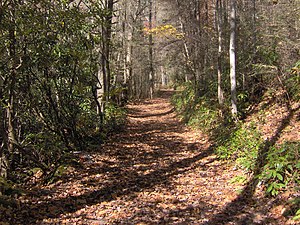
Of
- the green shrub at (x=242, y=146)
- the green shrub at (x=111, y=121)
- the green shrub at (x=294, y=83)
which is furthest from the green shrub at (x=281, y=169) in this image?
the green shrub at (x=111, y=121)

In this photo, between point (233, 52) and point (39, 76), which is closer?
point (39, 76)

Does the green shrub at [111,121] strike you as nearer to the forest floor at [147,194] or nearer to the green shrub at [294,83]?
the forest floor at [147,194]

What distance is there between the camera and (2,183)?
191 inches

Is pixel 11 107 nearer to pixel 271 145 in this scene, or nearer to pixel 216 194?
pixel 216 194

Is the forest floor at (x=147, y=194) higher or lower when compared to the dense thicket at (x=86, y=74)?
lower

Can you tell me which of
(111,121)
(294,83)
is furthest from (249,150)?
(111,121)

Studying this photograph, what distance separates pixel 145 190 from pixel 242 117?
4896 mm

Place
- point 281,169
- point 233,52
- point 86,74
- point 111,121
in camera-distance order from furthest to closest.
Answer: point 111,121 → point 233,52 → point 86,74 → point 281,169

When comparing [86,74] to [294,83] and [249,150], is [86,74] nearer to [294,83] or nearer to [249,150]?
[249,150]

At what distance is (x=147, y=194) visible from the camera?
564 centimetres

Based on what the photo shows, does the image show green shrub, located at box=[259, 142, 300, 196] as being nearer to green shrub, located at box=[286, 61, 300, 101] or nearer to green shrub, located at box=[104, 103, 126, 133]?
green shrub, located at box=[286, 61, 300, 101]

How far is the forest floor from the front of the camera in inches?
181

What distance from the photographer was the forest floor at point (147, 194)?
15.1ft

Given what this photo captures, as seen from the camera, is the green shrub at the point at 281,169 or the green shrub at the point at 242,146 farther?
the green shrub at the point at 242,146
